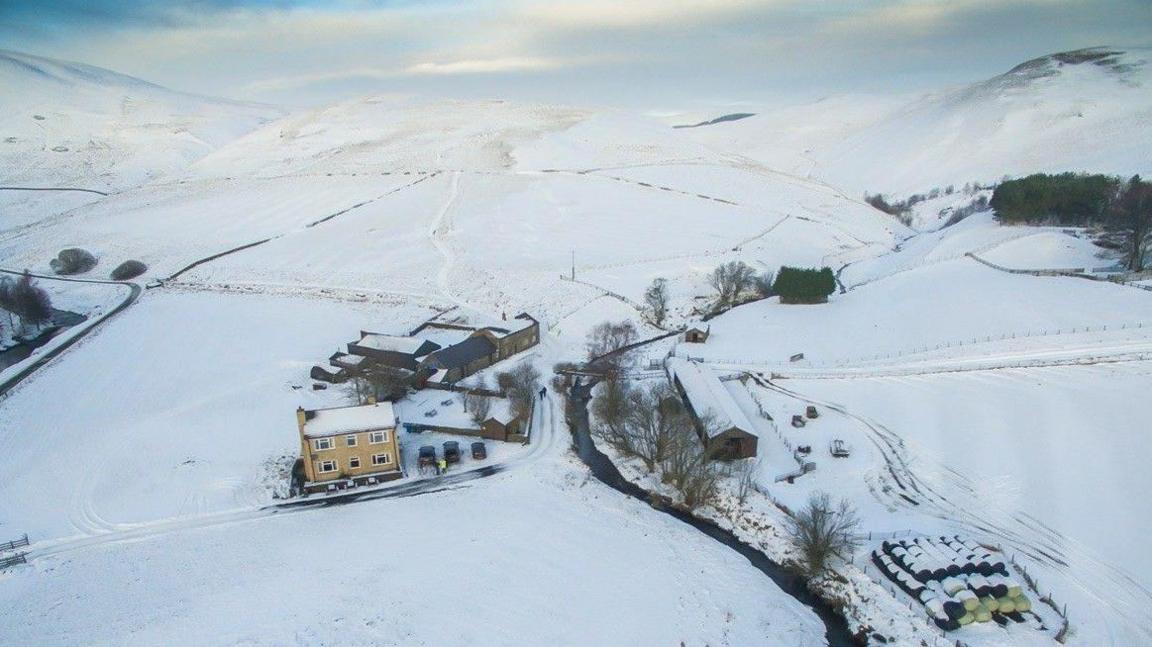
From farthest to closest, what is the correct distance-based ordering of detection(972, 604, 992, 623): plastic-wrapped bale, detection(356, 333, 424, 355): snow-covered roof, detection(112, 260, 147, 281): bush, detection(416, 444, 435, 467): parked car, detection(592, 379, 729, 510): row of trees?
detection(112, 260, 147, 281): bush
detection(356, 333, 424, 355): snow-covered roof
detection(416, 444, 435, 467): parked car
detection(592, 379, 729, 510): row of trees
detection(972, 604, 992, 623): plastic-wrapped bale

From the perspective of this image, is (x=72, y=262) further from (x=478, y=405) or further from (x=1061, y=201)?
(x=1061, y=201)

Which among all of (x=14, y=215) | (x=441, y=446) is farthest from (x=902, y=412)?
(x=14, y=215)

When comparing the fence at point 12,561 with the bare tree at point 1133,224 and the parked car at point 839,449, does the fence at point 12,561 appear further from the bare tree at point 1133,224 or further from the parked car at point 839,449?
the bare tree at point 1133,224

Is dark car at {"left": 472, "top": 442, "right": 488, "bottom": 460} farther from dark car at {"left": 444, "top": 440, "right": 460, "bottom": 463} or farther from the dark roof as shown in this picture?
the dark roof

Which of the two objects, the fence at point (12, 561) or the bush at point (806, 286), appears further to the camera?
the bush at point (806, 286)

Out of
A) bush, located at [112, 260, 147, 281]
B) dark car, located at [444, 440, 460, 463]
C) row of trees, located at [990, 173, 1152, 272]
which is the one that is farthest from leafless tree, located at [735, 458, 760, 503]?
bush, located at [112, 260, 147, 281]

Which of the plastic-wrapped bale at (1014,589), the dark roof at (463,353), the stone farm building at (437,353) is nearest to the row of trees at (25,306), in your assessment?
the stone farm building at (437,353)
